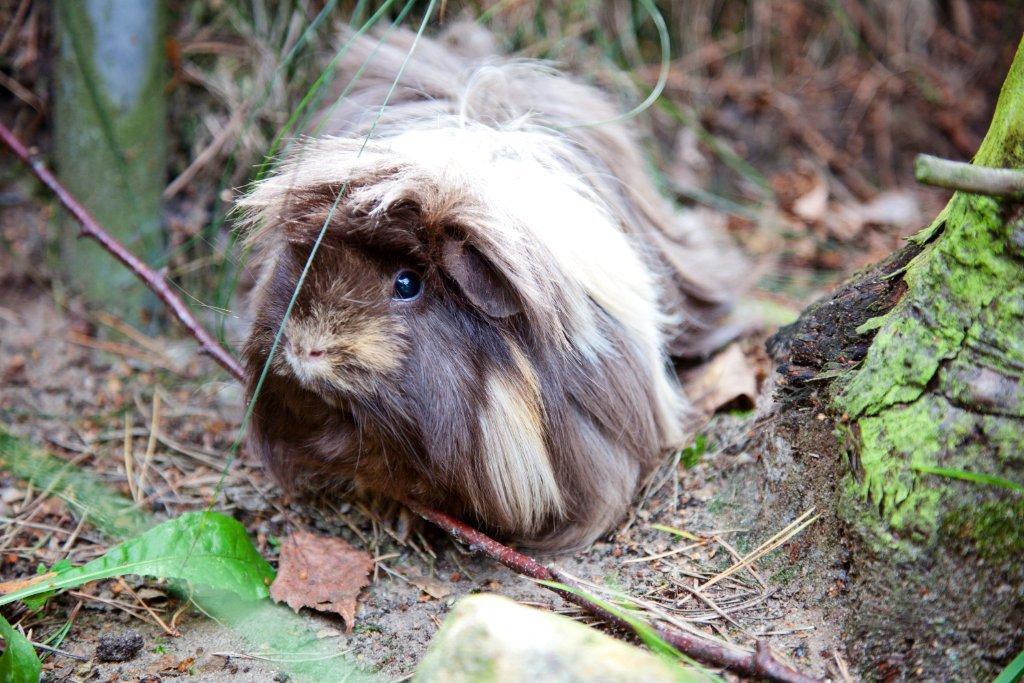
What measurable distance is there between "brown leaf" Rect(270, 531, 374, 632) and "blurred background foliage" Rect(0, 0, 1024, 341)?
116cm

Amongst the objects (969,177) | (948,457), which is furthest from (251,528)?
(969,177)

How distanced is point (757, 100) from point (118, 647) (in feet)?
10.8

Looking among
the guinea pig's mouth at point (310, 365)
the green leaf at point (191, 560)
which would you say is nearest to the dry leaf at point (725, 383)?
the guinea pig's mouth at point (310, 365)

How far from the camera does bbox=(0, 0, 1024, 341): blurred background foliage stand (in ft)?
9.57

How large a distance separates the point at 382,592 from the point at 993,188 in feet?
4.86

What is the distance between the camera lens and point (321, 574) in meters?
1.95

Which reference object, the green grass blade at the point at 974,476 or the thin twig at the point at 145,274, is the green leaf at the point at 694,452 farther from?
the thin twig at the point at 145,274

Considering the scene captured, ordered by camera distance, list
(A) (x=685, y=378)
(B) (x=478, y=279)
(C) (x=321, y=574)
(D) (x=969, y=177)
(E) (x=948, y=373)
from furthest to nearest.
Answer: (A) (x=685, y=378), (C) (x=321, y=574), (B) (x=478, y=279), (E) (x=948, y=373), (D) (x=969, y=177)

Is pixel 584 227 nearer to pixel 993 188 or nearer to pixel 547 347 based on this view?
pixel 547 347

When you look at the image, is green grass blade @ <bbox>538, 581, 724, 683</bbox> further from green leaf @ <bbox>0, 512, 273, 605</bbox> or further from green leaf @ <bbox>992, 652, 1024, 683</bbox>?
green leaf @ <bbox>0, 512, 273, 605</bbox>

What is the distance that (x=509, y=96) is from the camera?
2295 millimetres

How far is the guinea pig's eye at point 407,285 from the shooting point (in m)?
1.85

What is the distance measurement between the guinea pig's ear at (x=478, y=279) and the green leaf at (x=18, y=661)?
1089 millimetres

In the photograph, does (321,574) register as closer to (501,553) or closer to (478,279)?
(501,553)
